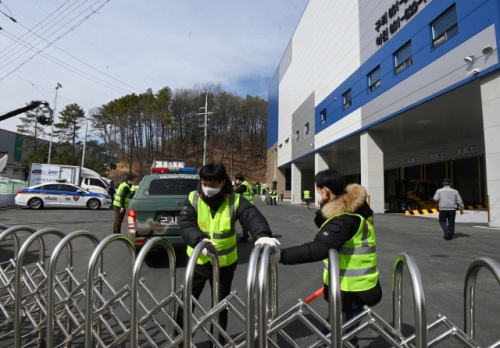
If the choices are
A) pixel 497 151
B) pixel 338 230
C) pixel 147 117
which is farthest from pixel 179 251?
pixel 147 117

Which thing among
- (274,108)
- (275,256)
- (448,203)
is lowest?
(275,256)

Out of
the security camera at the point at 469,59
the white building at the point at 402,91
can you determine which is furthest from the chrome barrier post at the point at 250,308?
the security camera at the point at 469,59

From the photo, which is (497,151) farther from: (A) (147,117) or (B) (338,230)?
(A) (147,117)

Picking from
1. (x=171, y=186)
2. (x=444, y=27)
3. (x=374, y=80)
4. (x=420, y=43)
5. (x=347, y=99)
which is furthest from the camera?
(x=347, y=99)

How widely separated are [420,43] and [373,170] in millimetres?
7071

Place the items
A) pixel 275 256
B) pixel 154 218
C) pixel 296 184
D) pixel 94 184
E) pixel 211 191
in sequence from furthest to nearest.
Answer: pixel 296 184 → pixel 94 184 → pixel 154 218 → pixel 211 191 → pixel 275 256

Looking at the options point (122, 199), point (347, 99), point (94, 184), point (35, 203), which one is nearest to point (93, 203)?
point (35, 203)

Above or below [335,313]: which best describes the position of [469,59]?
above

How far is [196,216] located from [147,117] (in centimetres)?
6233

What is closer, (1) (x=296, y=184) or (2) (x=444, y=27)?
(2) (x=444, y=27)

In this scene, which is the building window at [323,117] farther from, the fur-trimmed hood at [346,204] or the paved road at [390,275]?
the fur-trimmed hood at [346,204]

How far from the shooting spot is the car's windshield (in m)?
6.23

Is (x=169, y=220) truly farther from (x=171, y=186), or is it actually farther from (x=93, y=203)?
(x=93, y=203)

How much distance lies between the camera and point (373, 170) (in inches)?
683
